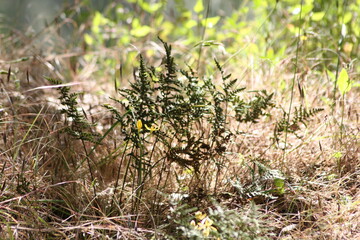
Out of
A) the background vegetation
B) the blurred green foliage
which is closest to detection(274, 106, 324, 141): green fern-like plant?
the background vegetation

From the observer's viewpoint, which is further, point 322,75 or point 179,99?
point 322,75

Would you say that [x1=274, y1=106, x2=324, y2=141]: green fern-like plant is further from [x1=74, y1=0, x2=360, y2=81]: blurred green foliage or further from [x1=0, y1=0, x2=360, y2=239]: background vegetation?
[x1=74, y1=0, x2=360, y2=81]: blurred green foliage

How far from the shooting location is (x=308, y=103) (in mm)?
2387

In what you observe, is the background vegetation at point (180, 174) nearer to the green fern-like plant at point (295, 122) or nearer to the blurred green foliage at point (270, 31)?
the green fern-like plant at point (295, 122)

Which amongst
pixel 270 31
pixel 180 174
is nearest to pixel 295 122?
pixel 180 174

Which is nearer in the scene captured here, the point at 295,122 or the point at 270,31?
the point at 295,122

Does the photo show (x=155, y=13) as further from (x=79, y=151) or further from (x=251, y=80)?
(x=79, y=151)

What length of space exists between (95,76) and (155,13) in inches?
32.5

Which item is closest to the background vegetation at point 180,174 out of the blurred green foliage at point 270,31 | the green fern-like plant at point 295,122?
the green fern-like plant at point 295,122

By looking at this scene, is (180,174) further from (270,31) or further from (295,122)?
(270,31)

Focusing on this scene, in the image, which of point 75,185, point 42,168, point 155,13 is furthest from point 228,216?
point 155,13

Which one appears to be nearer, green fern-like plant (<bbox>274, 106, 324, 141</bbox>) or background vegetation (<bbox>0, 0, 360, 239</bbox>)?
background vegetation (<bbox>0, 0, 360, 239</bbox>)

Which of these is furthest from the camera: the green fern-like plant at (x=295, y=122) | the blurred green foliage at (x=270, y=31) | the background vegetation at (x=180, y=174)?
the blurred green foliage at (x=270, y=31)

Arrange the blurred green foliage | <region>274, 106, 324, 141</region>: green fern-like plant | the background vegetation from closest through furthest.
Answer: the background vegetation
<region>274, 106, 324, 141</region>: green fern-like plant
the blurred green foliage
